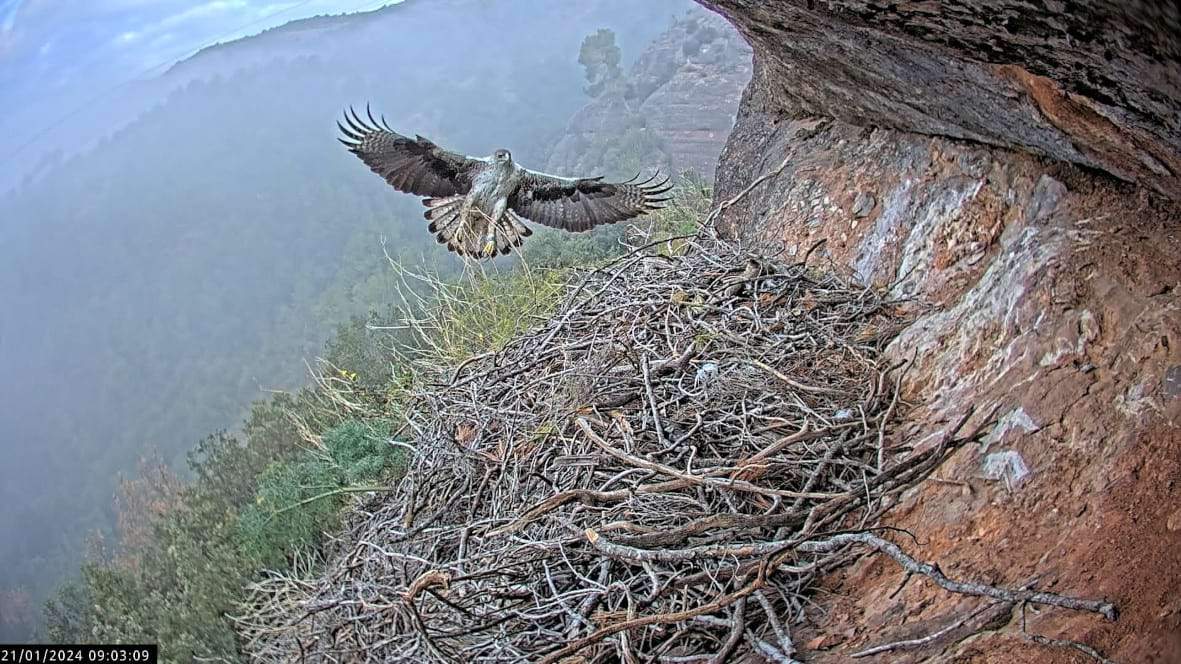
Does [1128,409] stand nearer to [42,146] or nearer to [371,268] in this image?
[371,268]

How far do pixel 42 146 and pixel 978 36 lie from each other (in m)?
35.1

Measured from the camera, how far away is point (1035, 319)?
99.7 inches

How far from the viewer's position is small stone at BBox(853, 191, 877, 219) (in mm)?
3999

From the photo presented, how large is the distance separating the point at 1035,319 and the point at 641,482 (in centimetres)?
151

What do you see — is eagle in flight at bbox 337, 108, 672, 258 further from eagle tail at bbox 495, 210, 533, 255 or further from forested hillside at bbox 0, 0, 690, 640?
forested hillside at bbox 0, 0, 690, 640

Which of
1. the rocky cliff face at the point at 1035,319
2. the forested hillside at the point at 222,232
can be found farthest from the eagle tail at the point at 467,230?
the forested hillside at the point at 222,232

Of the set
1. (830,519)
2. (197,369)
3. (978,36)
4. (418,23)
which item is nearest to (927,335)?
(830,519)

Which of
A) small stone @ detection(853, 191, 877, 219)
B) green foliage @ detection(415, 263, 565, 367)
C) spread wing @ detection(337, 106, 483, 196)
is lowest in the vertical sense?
green foliage @ detection(415, 263, 565, 367)

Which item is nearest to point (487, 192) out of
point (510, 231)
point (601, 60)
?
point (510, 231)

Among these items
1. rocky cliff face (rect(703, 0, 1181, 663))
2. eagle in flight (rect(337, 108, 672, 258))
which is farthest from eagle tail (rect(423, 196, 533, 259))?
rocky cliff face (rect(703, 0, 1181, 663))

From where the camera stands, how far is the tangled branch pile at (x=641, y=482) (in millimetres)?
2303

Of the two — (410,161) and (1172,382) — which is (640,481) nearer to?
(1172,382)

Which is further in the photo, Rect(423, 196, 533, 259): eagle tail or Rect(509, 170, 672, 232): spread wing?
Rect(423, 196, 533, 259): eagle tail

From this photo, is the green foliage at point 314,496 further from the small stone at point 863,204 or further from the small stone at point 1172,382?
the small stone at point 1172,382
